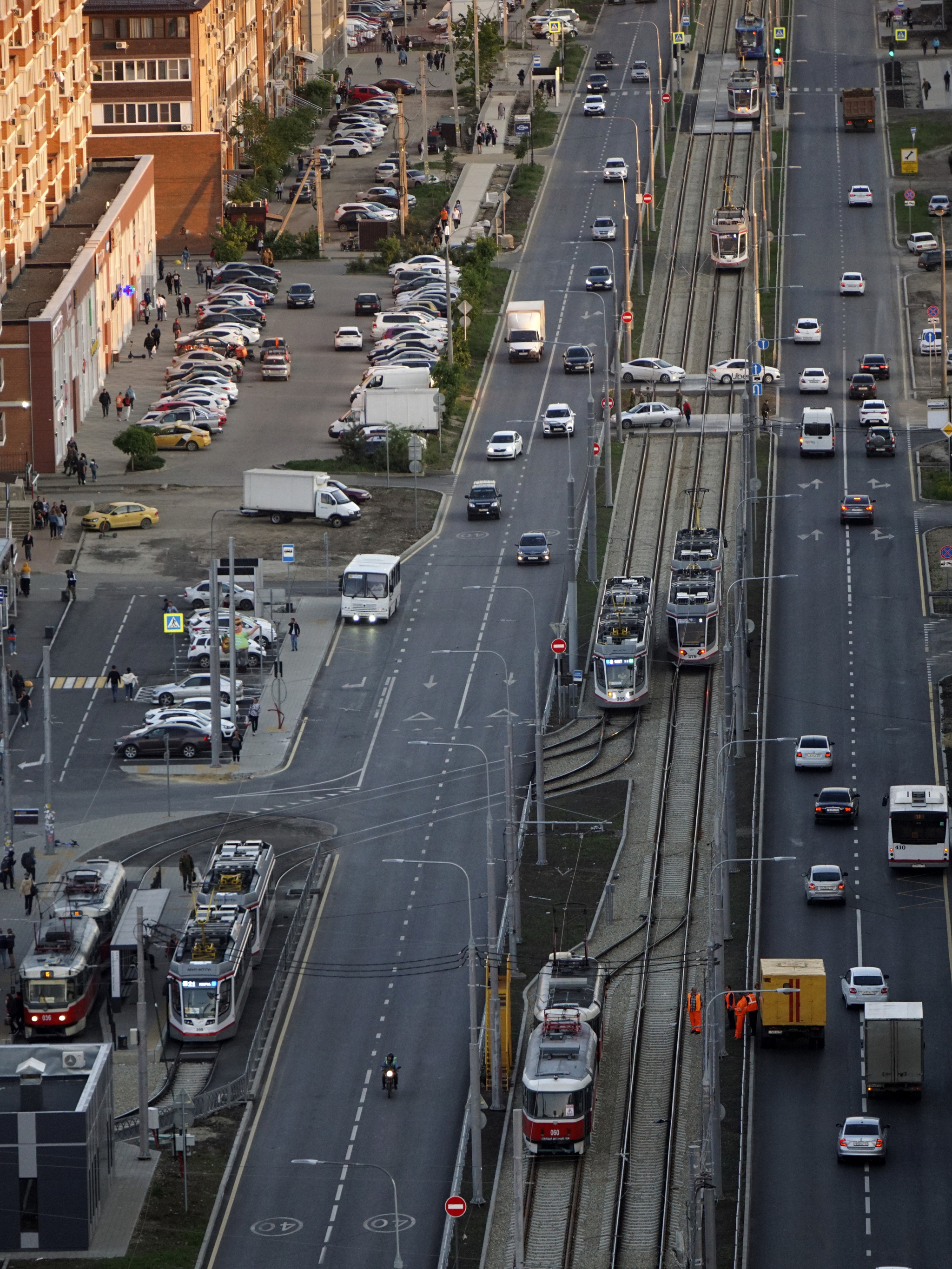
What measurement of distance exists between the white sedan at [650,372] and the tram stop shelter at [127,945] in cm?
6397

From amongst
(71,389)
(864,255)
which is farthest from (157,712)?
(864,255)

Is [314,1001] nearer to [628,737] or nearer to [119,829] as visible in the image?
[119,829]

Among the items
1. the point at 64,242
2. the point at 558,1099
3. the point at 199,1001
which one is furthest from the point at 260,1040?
the point at 64,242

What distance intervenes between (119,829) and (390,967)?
15413mm

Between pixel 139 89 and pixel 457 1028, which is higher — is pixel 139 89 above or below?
above

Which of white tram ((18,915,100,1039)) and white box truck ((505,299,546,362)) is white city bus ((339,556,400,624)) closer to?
white tram ((18,915,100,1039))

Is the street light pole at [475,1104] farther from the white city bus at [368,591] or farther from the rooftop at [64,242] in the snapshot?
the rooftop at [64,242]

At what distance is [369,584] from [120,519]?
57.1 feet

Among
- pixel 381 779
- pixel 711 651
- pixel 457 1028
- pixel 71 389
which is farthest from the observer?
pixel 71 389

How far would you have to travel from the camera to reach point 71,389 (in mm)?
148875

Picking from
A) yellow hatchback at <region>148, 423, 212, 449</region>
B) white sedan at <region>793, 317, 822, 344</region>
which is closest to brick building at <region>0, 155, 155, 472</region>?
yellow hatchback at <region>148, 423, 212, 449</region>

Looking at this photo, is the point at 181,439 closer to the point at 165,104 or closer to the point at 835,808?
the point at 165,104

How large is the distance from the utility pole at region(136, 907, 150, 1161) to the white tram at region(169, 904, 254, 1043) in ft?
15.5

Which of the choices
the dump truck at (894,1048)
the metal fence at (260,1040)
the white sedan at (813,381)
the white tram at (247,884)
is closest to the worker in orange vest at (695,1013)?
the dump truck at (894,1048)
